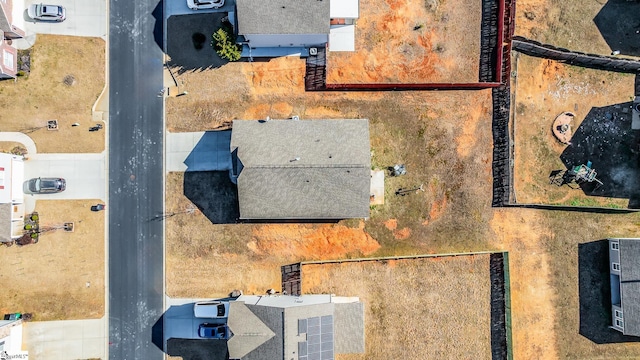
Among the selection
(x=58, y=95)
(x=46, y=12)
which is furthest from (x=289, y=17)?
(x=58, y=95)

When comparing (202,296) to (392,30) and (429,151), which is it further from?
(392,30)

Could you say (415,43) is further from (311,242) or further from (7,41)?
(7,41)

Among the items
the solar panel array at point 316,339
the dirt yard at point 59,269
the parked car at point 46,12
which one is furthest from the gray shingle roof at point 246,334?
the parked car at point 46,12

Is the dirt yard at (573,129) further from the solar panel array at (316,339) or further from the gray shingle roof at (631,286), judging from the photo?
the solar panel array at (316,339)

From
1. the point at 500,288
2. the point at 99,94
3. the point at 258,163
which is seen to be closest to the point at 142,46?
the point at 99,94

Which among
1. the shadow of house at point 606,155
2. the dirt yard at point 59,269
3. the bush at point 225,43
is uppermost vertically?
the bush at point 225,43

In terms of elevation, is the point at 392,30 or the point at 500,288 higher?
the point at 392,30

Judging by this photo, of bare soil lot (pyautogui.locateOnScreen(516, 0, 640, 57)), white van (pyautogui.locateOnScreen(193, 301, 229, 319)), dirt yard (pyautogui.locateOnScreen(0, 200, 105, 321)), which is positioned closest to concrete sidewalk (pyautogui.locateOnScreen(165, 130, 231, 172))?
dirt yard (pyautogui.locateOnScreen(0, 200, 105, 321))
